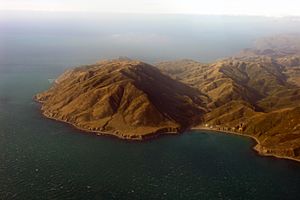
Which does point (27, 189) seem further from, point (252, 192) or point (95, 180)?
point (252, 192)

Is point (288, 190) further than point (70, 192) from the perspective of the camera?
Yes

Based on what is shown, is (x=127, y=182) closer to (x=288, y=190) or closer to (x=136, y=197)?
(x=136, y=197)

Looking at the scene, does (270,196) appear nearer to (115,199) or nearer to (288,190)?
(288,190)

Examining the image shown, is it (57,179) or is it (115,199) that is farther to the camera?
(57,179)

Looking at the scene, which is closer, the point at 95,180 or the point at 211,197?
the point at 211,197

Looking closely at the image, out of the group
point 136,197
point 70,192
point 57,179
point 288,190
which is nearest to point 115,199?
point 136,197

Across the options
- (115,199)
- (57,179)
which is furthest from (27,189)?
(115,199)

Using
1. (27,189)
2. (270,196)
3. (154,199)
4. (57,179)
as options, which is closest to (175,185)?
(154,199)
